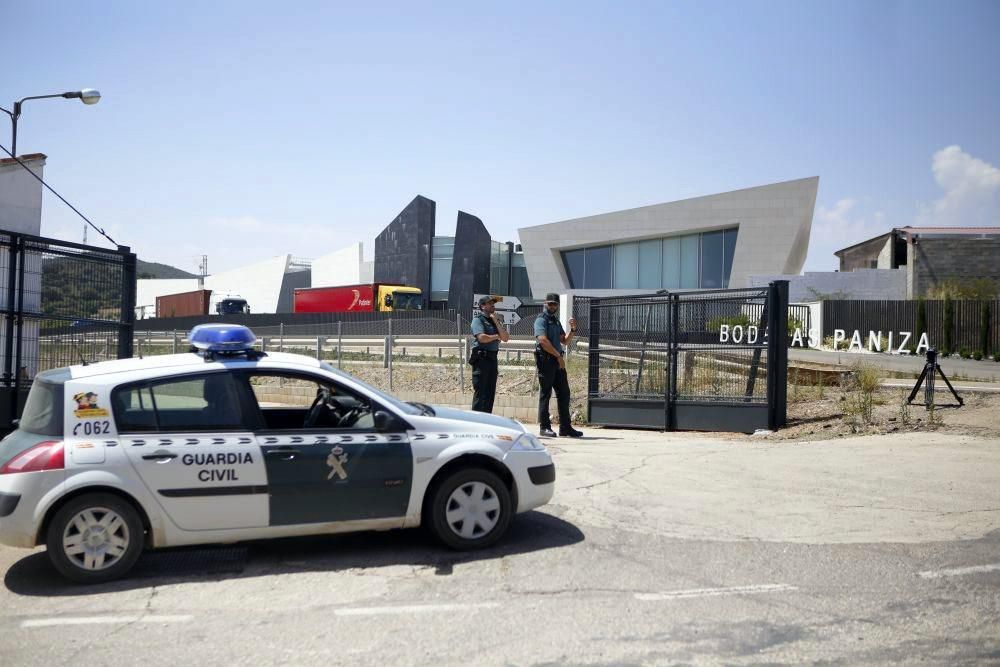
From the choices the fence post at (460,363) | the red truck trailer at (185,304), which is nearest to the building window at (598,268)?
the red truck trailer at (185,304)

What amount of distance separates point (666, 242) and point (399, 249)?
2238 cm

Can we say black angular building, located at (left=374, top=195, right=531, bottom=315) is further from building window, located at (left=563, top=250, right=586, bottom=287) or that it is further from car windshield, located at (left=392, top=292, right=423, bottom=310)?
car windshield, located at (left=392, top=292, right=423, bottom=310)

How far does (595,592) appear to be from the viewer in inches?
196

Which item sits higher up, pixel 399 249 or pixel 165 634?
pixel 399 249

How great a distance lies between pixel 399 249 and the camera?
201 feet

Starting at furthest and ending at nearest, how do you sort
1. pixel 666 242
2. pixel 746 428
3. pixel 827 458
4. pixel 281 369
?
pixel 666 242 → pixel 746 428 → pixel 827 458 → pixel 281 369

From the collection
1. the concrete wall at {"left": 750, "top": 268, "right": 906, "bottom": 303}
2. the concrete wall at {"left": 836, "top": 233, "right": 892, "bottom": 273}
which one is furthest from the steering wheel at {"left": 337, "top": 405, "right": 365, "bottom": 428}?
the concrete wall at {"left": 836, "top": 233, "right": 892, "bottom": 273}

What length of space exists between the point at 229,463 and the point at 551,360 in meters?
6.71

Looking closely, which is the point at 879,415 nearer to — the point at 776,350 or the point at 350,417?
the point at 776,350

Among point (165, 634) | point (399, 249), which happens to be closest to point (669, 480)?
point (165, 634)

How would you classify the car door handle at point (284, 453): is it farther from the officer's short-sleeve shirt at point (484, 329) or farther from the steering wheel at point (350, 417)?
the officer's short-sleeve shirt at point (484, 329)

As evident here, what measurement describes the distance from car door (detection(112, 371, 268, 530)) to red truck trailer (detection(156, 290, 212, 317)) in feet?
167

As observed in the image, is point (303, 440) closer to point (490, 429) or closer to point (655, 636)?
point (490, 429)

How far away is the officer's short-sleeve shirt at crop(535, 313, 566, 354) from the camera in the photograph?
11438mm
